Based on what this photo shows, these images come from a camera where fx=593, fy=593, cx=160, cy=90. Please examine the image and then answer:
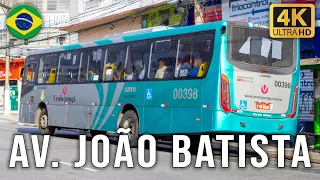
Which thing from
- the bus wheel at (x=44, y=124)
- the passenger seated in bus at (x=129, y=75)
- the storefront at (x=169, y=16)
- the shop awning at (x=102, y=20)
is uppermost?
the shop awning at (x=102, y=20)

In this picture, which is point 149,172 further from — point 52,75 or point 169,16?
point 169,16

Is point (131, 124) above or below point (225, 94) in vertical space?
below

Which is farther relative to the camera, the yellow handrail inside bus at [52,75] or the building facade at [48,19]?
the building facade at [48,19]

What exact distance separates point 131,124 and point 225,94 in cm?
394

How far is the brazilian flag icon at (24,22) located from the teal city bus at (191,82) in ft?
50.0

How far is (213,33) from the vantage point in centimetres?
1377

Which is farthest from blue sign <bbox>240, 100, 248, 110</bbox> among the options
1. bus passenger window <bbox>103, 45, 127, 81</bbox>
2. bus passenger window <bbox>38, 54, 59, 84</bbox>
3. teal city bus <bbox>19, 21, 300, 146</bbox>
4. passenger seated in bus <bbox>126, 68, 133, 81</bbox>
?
bus passenger window <bbox>38, 54, 59, 84</bbox>

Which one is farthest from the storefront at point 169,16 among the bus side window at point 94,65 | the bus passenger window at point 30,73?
the bus side window at point 94,65

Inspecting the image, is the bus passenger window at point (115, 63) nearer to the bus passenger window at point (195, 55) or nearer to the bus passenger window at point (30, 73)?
the bus passenger window at point (195, 55)

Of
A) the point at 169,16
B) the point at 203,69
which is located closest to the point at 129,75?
the point at 203,69

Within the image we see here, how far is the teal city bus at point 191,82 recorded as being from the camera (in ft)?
44.6

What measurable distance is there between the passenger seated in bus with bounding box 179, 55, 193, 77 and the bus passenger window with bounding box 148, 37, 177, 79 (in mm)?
366

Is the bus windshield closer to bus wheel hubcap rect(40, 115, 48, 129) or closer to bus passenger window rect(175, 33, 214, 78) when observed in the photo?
bus passenger window rect(175, 33, 214, 78)

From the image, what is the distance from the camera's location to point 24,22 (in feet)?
109
